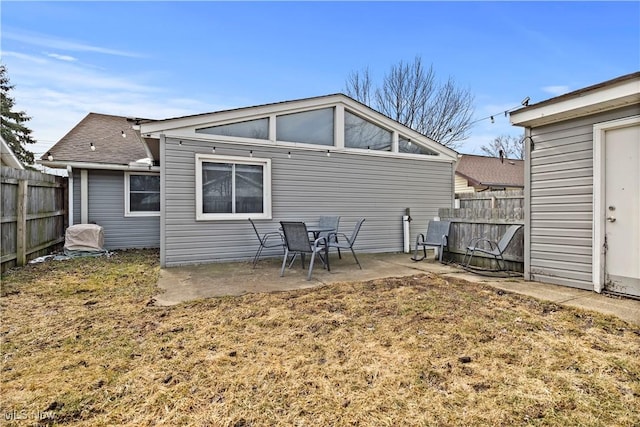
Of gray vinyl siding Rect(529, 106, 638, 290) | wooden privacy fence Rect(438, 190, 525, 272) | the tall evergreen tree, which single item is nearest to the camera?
gray vinyl siding Rect(529, 106, 638, 290)

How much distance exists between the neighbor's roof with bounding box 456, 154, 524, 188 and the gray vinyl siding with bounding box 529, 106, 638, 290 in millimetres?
12803

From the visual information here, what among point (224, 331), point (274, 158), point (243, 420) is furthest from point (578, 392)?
point (274, 158)

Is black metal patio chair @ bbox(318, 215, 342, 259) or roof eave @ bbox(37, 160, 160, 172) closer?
black metal patio chair @ bbox(318, 215, 342, 259)

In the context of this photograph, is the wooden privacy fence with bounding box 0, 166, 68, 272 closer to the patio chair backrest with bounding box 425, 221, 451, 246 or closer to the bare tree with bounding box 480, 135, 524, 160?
the patio chair backrest with bounding box 425, 221, 451, 246

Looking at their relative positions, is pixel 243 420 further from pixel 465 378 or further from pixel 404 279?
pixel 404 279

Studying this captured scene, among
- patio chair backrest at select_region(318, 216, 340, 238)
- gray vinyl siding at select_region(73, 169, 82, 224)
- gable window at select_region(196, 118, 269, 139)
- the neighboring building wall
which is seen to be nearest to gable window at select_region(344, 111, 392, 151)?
patio chair backrest at select_region(318, 216, 340, 238)

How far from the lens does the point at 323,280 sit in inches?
189

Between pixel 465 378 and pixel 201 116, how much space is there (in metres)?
5.82

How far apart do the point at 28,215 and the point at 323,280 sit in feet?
18.8

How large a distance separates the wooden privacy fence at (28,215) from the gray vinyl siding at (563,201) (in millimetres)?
8142

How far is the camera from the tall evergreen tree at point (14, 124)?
19719 millimetres

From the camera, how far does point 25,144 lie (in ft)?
68.5

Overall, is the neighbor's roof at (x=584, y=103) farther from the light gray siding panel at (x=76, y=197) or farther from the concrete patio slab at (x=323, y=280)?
the light gray siding panel at (x=76, y=197)

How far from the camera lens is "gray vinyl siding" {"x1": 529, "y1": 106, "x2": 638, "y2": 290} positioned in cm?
410
